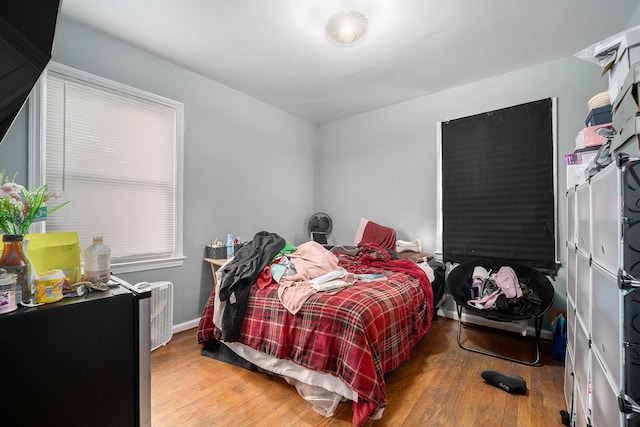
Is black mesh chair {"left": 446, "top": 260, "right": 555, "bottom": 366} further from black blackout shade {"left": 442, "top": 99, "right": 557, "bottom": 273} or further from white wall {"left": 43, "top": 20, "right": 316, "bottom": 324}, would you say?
white wall {"left": 43, "top": 20, "right": 316, "bottom": 324}

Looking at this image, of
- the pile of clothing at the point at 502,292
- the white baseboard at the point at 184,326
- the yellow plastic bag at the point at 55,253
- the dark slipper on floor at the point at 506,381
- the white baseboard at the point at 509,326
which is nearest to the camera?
the yellow plastic bag at the point at 55,253

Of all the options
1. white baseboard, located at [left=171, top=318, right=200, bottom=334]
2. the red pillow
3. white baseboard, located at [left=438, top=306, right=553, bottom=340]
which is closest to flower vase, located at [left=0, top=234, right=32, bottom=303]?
white baseboard, located at [left=171, top=318, right=200, bottom=334]

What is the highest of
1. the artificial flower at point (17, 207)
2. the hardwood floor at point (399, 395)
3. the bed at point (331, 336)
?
the artificial flower at point (17, 207)

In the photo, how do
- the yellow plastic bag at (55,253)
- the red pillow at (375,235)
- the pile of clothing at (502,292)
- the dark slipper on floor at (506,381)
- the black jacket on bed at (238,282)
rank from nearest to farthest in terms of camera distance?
1. the yellow plastic bag at (55,253)
2. the dark slipper on floor at (506,381)
3. the black jacket on bed at (238,282)
4. the pile of clothing at (502,292)
5. the red pillow at (375,235)

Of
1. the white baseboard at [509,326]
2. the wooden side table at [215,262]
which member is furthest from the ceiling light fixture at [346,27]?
the white baseboard at [509,326]

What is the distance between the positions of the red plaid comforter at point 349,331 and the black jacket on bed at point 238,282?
64 millimetres

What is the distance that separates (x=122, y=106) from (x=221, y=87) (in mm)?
1108

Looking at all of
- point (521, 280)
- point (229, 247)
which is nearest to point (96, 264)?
point (229, 247)

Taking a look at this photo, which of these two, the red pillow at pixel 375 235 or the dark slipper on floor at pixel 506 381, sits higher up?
the red pillow at pixel 375 235

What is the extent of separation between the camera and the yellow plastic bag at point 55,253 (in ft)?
3.02

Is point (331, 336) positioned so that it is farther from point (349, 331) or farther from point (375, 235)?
point (375, 235)

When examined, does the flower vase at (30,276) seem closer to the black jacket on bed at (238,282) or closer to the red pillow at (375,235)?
the black jacket on bed at (238,282)

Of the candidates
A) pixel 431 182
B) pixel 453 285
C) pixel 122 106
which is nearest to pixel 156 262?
pixel 122 106

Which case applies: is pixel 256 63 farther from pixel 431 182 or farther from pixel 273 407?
pixel 273 407
